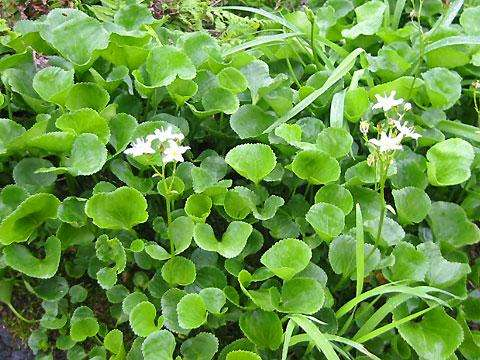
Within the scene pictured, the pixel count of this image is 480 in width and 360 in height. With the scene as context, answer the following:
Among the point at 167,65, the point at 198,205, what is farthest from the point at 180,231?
the point at 167,65

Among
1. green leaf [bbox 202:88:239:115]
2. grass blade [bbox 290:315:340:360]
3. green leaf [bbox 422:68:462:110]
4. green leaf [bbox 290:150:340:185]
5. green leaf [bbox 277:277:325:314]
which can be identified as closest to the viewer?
grass blade [bbox 290:315:340:360]

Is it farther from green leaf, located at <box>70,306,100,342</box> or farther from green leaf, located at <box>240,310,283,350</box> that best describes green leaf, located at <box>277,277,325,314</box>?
green leaf, located at <box>70,306,100,342</box>

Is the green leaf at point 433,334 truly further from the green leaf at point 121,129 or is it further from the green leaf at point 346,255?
the green leaf at point 121,129

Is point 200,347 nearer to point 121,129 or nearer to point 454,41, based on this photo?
point 121,129

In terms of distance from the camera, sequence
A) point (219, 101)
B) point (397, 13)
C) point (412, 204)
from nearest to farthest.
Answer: point (412, 204)
point (219, 101)
point (397, 13)

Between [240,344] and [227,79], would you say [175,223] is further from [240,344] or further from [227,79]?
[227,79]

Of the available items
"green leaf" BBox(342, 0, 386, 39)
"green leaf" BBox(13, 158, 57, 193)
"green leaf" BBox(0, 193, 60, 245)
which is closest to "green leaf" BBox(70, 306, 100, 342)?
"green leaf" BBox(0, 193, 60, 245)

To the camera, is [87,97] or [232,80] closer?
[87,97]
